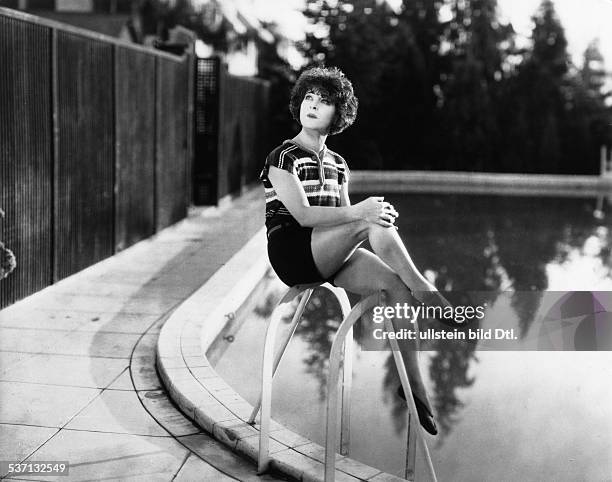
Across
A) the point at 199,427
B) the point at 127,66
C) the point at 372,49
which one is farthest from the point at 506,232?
the point at 372,49

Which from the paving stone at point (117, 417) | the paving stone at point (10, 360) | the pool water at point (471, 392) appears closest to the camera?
the paving stone at point (117, 417)

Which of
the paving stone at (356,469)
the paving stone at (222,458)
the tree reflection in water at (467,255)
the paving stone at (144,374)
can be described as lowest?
the tree reflection in water at (467,255)

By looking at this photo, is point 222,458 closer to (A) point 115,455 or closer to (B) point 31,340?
(A) point 115,455

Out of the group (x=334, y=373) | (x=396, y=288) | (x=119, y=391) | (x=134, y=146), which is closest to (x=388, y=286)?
(x=396, y=288)

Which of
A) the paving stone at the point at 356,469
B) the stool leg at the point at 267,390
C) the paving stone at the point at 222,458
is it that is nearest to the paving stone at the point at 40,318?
the paving stone at the point at 222,458

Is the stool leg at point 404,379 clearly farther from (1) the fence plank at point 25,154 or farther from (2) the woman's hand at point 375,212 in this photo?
(1) the fence plank at point 25,154

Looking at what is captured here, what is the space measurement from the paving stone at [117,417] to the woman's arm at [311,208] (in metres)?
1.48

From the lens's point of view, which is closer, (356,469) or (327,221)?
(327,221)

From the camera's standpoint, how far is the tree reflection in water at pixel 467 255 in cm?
620

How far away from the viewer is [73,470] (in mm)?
3926

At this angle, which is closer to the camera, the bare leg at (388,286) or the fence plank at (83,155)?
the bare leg at (388,286)

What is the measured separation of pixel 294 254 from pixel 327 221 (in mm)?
223

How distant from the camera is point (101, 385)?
518 centimetres

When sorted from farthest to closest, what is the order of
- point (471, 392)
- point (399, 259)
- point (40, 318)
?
point (40, 318) → point (471, 392) → point (399, 259)
